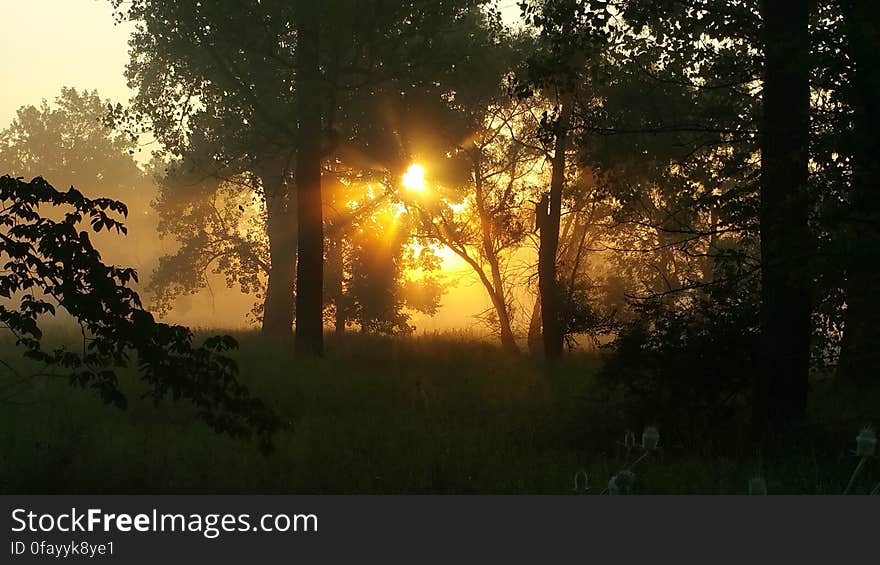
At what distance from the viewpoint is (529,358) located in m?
20.5

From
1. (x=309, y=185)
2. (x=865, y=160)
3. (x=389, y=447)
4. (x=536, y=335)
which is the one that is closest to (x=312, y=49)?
(x=309, y=185)

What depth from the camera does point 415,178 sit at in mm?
27203

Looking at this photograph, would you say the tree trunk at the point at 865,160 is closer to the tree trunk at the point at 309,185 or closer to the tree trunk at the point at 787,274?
the tree trunk at the point at 787,274

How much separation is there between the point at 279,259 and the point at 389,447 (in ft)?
68.6

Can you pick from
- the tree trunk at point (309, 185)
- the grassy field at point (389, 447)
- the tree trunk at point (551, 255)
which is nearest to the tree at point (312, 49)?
the tree trunk at point (309, 185)

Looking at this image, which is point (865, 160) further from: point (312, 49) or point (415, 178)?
point (415, 178)

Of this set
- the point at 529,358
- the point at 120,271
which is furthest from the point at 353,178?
the point at 120,271

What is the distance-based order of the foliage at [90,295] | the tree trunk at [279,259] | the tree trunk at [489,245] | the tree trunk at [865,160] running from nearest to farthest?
the foliage at [90,295]
the tree trunk at [865,160]
the tree trunk at [489,245]
the tree trunk at [279,259]

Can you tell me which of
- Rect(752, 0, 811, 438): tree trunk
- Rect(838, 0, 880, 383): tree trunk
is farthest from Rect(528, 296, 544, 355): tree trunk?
Rect(838, 0, 880, 383): tree trunk

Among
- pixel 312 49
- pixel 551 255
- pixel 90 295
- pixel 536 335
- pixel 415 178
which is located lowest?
pixel 90 295

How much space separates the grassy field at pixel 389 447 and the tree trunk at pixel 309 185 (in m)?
4.27

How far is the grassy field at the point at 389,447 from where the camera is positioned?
8.70 meters

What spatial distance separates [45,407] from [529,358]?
1129 centimetres

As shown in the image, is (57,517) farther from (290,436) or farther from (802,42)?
(802,42)
